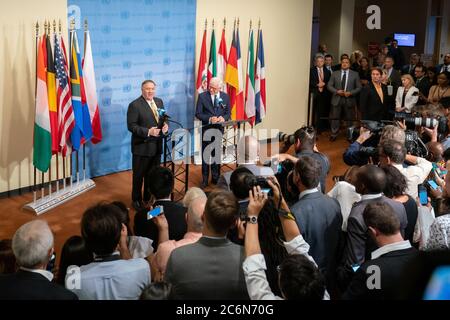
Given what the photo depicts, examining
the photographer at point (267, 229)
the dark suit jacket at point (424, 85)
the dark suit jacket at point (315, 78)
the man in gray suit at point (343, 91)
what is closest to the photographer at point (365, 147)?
the photographer at point (267, 229)

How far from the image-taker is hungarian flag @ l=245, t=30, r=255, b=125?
8695mm

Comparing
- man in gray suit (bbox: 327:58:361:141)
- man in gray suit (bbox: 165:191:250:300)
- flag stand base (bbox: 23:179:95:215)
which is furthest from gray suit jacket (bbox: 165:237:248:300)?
man in gray suit (bbox: 327:58:361:141)

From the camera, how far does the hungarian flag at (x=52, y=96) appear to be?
6242mm

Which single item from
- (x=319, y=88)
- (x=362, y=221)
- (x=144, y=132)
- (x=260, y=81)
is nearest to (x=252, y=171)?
(x=362, y=221)

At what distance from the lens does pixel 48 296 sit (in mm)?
2480

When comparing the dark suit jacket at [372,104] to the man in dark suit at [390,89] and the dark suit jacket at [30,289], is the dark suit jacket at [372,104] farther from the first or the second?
the dark suit jacket at [30,289]

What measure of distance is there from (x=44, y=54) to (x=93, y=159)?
164cm

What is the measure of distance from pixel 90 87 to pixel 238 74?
2.46 m

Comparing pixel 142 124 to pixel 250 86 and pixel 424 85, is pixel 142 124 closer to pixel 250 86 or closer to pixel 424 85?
pixel 250 86

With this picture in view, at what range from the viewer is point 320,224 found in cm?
345

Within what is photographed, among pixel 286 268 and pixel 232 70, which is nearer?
pixel 286 268

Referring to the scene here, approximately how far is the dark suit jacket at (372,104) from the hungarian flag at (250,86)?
5.82 feet

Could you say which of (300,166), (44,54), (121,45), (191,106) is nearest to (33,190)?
(44,54)
